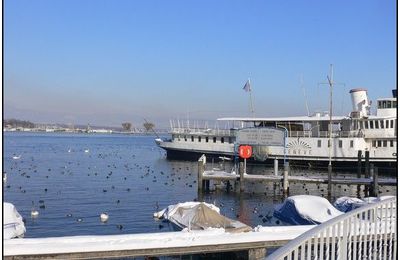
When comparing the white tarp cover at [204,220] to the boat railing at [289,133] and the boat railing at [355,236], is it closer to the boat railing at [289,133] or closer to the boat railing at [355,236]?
the boat railing at [355,236]

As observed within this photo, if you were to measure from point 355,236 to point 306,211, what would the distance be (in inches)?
530

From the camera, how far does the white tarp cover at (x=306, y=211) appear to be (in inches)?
797

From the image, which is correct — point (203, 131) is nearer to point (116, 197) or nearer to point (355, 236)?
point (116, 197)

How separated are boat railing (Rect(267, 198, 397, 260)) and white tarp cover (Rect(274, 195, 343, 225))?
471 inches

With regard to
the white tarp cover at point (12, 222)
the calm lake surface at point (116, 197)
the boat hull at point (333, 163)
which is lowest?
the calm lake surface at point (116, 197)

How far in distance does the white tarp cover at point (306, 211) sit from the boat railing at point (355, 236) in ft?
39.2

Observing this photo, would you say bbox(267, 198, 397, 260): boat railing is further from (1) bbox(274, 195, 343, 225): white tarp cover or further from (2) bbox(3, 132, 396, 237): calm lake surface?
(2) bbox(3, 132, 396, 237): calm lake surface

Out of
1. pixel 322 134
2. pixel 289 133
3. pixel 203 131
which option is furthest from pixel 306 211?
pixel 203 131

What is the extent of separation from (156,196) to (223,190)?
4877 millimetres

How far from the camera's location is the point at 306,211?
2059cm

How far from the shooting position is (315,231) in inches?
258

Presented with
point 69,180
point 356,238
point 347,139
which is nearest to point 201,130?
point 347,139

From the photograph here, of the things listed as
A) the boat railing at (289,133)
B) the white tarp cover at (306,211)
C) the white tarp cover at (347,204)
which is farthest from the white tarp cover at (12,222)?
the boat railing at (289,133)

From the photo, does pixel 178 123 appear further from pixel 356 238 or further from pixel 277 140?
pixel 356 238
